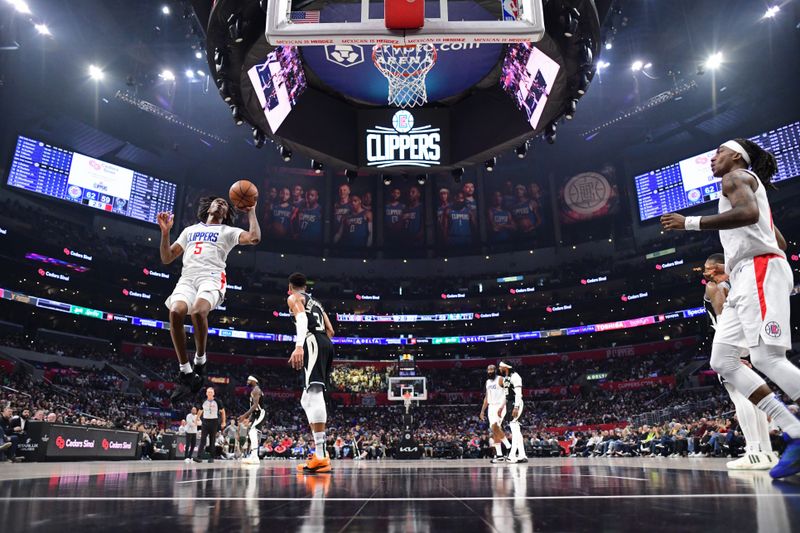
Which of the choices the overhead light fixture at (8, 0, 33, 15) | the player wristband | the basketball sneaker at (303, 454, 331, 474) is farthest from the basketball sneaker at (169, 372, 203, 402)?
the overhead light fixture at (8, 0, 33, 15)

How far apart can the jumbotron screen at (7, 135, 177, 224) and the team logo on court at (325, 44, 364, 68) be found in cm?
3466

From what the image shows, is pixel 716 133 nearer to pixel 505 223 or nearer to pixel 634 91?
pixel 634 91

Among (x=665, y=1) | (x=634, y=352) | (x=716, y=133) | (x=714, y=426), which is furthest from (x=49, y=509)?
(x=634, y=352)

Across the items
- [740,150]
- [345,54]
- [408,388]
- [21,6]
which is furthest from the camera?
[408,388]

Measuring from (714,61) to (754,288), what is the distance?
3511cm

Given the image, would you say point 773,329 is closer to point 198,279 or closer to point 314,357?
point 314,357

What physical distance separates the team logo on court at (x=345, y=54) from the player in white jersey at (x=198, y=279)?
5.16 metres

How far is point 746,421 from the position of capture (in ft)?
20.1

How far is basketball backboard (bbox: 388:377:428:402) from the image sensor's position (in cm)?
2745

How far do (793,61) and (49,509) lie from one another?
4215 centimetres

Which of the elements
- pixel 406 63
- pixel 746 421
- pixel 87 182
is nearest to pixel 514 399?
pixel 746 421

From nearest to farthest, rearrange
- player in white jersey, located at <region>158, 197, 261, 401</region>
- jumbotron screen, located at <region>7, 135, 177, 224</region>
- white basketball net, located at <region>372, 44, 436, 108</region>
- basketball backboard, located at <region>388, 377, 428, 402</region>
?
1. player in white jersey, located at <region>158, 197, 261, 401</region>
2. white basketball net, located at <region>372, 44, 436, 108</region>
3. basketball backboard, located at <region>388, 377, 428, 402</region>
4. jumbotron screen, located at <region>7, 135, 177, 224</region>

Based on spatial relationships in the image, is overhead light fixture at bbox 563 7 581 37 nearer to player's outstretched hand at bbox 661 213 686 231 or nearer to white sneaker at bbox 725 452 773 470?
player's outstretched hand at bbox 661 213 686 231

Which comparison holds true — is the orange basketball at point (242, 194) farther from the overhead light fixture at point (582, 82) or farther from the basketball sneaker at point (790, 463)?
the overhead light fixture at point (582, 82)
